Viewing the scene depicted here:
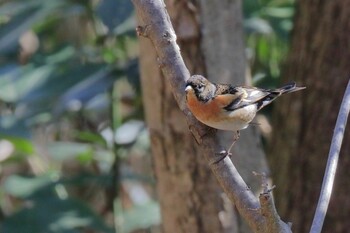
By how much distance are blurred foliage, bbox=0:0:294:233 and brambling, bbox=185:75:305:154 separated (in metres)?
0.66

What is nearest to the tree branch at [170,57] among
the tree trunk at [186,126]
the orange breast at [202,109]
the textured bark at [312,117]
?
the orange breast at [202,109]

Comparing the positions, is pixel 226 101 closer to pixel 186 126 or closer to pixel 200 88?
pixel 200 88

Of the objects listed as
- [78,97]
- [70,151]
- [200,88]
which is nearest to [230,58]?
[78,97]

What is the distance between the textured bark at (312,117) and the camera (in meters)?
2.66

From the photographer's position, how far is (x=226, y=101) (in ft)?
5.67

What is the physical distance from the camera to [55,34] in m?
3.87

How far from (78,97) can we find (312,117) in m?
0.72

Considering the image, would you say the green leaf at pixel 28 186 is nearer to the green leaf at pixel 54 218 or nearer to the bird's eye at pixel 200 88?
the green leaf at pixel 54 218

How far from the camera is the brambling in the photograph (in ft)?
5.27

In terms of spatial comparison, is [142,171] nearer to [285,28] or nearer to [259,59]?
[259,59]

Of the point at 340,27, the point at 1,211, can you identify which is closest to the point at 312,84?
the point at 340,27

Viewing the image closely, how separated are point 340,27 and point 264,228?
1463mm

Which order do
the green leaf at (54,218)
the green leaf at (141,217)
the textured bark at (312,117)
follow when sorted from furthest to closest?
1. the green leaf at (141,217)
2. the textured bark at (312,117)
3. the green leaf at (54,218)

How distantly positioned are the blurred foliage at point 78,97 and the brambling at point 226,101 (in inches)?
26.0
